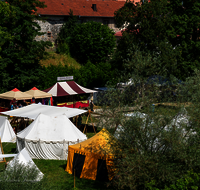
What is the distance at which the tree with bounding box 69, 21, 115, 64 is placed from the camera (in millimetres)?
45750

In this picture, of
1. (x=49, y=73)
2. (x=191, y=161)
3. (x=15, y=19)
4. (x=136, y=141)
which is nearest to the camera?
(x=191, y=161)

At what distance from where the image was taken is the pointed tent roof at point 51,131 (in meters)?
14.8

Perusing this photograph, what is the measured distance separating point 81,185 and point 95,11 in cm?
4754

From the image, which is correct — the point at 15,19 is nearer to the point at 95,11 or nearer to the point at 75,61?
the point at 75,61

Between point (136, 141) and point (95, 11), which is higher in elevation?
point (95, 11)

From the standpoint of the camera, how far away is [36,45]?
31828mm

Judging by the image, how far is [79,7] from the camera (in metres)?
54.0

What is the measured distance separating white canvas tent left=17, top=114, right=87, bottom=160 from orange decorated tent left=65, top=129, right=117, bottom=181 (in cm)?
171

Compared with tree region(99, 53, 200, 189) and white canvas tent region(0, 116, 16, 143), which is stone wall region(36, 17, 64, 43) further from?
tree region(99, 53, 200, 189)

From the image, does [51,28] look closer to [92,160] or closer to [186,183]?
[92,160]

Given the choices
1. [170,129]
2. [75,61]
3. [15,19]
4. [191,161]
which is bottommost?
[75,61]

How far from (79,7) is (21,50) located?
2618 cm

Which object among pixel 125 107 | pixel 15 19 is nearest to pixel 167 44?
pixel 15 19

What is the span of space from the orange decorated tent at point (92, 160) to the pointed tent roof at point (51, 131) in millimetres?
1932
